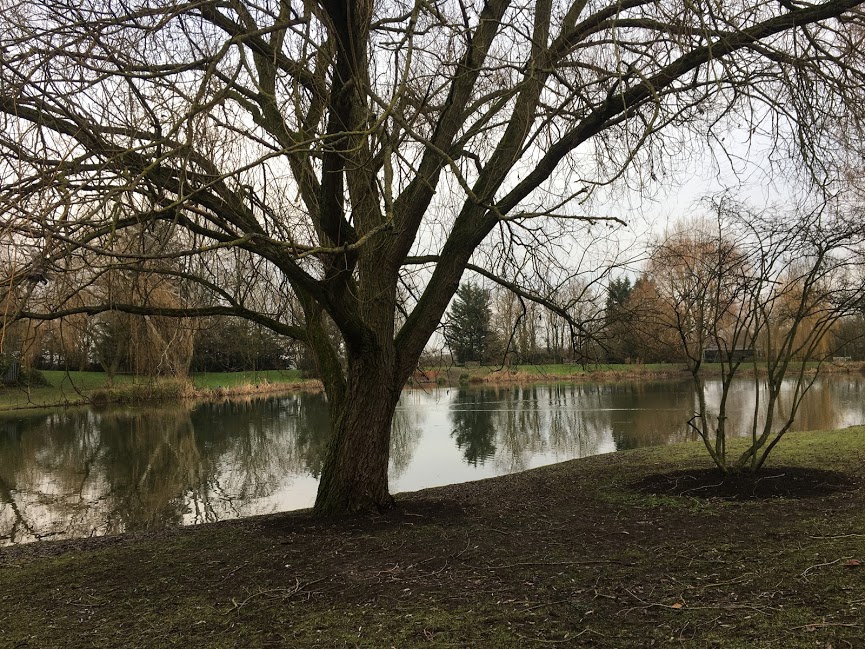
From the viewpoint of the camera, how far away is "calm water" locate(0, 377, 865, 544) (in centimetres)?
839

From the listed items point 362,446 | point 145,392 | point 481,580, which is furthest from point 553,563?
point 145,392

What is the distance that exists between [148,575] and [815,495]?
4785 mm

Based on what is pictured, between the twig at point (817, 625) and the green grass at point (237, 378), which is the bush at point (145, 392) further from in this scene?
the twig at point (817, 625)

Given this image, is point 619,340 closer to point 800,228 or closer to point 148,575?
point 800,228

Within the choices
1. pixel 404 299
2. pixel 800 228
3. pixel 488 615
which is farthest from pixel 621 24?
pixel 488 615

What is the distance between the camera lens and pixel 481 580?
325cm

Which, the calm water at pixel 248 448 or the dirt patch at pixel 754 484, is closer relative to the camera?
the dirt patch at pixel 754 484

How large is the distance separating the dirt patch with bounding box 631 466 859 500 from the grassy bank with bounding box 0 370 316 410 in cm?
1521

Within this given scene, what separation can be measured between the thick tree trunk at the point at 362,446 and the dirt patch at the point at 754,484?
2.35 m

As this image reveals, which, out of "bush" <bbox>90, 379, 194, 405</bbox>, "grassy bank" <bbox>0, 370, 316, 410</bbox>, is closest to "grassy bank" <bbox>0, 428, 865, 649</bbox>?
"grassy bank" <bbox>0, 370, 316, 410</bbox>

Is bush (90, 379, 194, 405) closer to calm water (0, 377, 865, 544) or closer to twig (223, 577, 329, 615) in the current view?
calm water (0, 377, 865, 544)

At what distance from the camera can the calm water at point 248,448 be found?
27.5 feet

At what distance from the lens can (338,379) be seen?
5.61 m

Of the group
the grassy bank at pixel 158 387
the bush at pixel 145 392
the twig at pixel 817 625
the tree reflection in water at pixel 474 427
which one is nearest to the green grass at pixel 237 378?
the grassy bank at pixel 158 387
